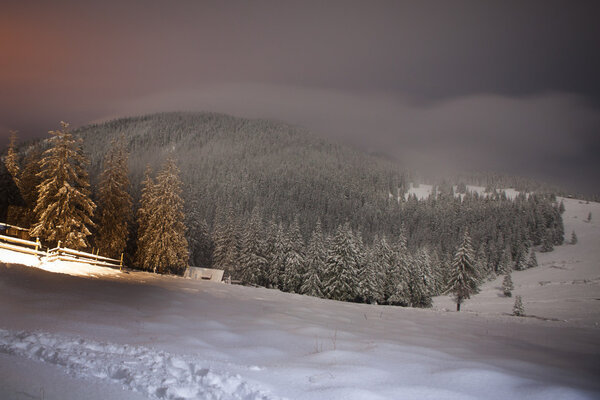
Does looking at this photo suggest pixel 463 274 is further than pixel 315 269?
Yes

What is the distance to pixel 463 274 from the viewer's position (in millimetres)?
49719

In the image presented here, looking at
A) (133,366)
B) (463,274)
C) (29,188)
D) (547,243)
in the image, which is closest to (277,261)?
(463,274)

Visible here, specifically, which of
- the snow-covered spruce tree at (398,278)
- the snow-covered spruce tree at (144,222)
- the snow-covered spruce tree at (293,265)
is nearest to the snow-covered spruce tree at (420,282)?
the snow-covered spruce tree at (398,278)

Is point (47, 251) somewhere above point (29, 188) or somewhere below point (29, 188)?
below

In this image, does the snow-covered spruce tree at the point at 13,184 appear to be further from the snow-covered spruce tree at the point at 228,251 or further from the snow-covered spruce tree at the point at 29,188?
the snow-covered spruce tree at the point at 228,251

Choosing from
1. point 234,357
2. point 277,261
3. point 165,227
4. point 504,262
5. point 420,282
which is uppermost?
point 504,262

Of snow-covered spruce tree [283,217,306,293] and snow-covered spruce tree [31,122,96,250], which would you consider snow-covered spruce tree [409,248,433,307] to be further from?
snow-covered spruce tree [31,122,96,250]

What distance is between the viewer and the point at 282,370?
612 centimetres

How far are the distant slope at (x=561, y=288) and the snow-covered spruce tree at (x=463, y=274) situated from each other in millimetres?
3241

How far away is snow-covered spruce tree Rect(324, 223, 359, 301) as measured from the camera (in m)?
44.1

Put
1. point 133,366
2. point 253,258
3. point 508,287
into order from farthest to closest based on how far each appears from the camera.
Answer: point 508,287
point 253,258
point 133,366

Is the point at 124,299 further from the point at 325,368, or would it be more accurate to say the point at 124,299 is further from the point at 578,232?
the point at 578,232

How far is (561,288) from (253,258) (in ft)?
208

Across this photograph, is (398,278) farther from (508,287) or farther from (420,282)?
(508,287)
